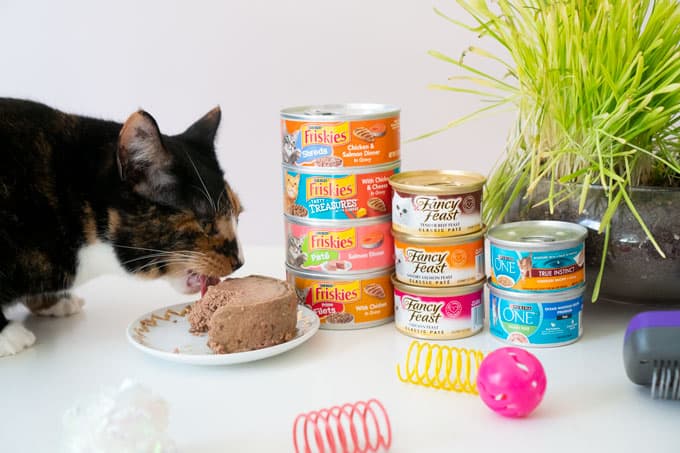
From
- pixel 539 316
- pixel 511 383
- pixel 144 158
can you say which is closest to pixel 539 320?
pixel 539 316

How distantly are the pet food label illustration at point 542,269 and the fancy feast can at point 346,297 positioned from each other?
0.22 meters

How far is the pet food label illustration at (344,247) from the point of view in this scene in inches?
53.1

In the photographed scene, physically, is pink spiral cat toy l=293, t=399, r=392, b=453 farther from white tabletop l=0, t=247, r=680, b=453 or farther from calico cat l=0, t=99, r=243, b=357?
calico cat l=0, t=99, r=243, b=357

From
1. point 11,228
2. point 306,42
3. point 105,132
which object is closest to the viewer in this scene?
point 11,228

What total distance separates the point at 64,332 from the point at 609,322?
901 millimetres

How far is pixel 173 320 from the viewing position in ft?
4.49

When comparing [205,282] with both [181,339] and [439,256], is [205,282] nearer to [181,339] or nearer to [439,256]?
[181,339]

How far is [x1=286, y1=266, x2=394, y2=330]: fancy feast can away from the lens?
1.37 m

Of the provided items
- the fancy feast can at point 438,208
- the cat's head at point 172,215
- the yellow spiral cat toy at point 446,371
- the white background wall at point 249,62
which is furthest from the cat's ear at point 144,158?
the white background wall at point 249,62

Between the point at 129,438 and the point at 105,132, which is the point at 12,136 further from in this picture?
the point at 129,438

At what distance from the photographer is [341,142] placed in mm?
1322

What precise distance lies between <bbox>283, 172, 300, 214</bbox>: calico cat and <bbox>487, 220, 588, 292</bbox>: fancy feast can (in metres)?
0.32

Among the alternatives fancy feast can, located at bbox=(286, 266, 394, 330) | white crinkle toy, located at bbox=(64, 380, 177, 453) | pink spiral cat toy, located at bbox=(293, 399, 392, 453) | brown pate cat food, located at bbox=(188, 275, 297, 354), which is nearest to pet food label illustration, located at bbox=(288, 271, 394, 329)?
fancy feast can, located at bbox=(286, 266, 394, 330)

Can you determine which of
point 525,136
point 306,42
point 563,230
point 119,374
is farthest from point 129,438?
point 306,42
